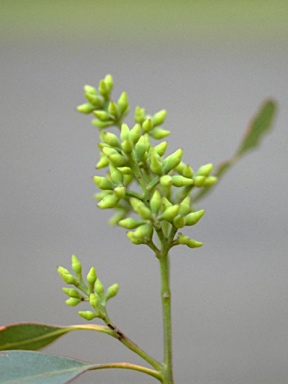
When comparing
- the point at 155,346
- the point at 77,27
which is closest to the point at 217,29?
the point at 77,27

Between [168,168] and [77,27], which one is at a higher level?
[77,27]

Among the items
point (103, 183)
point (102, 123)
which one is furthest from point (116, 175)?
point (102, 123)

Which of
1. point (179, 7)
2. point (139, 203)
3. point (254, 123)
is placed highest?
point (179, 7)

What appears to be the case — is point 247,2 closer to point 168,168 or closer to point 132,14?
point 132,14

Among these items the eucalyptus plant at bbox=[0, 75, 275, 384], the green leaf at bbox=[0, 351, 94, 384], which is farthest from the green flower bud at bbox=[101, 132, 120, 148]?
the green leaf at bbox=[0, 351, 94, 384]

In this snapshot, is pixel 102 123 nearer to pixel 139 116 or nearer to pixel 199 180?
pixel 139 116

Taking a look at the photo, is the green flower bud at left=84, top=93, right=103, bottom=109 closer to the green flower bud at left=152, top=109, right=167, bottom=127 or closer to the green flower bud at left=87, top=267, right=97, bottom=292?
the green flower bud at left=152, top=109, right=167, bottom=127

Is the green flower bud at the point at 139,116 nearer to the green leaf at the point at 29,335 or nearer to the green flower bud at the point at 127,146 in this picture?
the green flower bud at the point at 127,146
